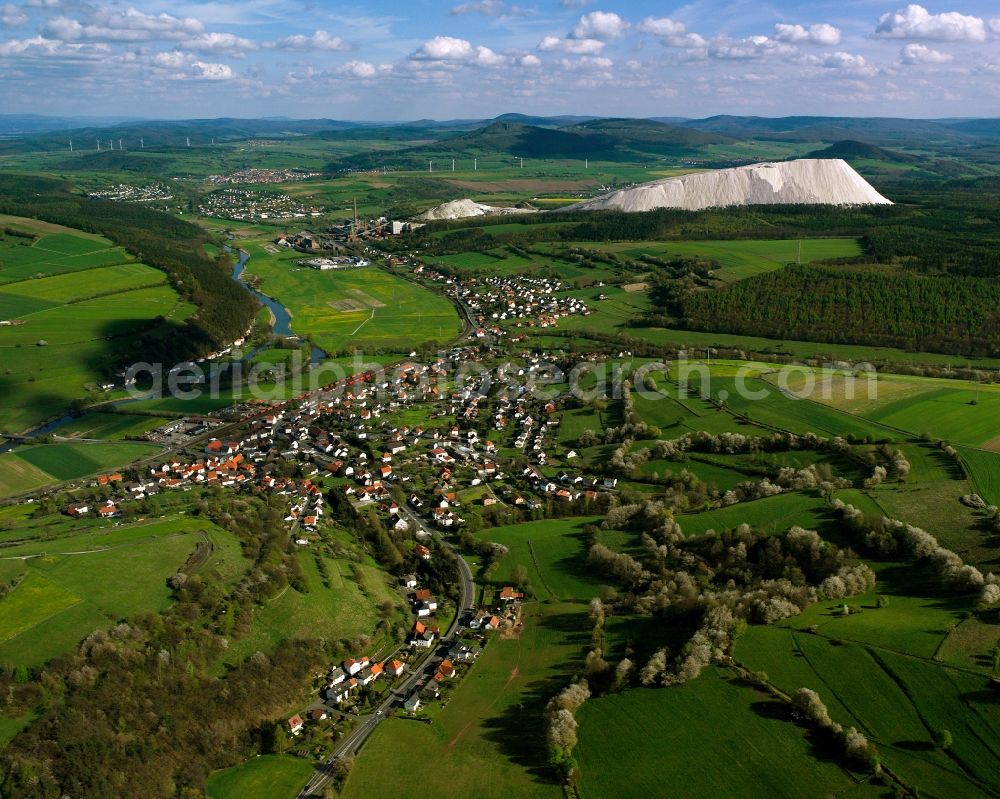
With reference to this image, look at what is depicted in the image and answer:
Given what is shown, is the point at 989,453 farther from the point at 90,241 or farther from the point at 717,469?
the point at 90,241

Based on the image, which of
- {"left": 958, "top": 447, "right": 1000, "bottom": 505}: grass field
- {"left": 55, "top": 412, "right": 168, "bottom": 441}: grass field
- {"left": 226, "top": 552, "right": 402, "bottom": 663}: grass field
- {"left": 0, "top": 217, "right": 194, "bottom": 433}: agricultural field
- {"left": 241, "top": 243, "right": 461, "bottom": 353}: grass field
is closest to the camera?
{"left": 226, "top": 552, "right": 402, "bottom": 663}: grass field

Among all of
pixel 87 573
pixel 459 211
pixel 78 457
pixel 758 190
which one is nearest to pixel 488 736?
pixel 87 573

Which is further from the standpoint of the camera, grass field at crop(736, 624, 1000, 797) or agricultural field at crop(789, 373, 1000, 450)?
agricultural field at crop(789, 373, 1000, 450)

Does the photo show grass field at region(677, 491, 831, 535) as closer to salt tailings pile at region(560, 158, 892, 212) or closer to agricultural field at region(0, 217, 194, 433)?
agricultural field at region(0, 217, 194, 433)

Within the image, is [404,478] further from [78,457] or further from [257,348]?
[257,348]

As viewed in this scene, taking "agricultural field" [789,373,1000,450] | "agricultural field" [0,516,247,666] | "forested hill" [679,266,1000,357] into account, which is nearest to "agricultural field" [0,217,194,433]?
"agricultural field" [0,516,247,666]

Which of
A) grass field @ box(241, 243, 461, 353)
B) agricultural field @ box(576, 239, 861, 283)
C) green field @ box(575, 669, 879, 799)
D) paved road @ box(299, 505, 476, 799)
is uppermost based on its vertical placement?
agricultural field @ box(576, 239, 861, 283)

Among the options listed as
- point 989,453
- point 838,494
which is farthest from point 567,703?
point 989,453
